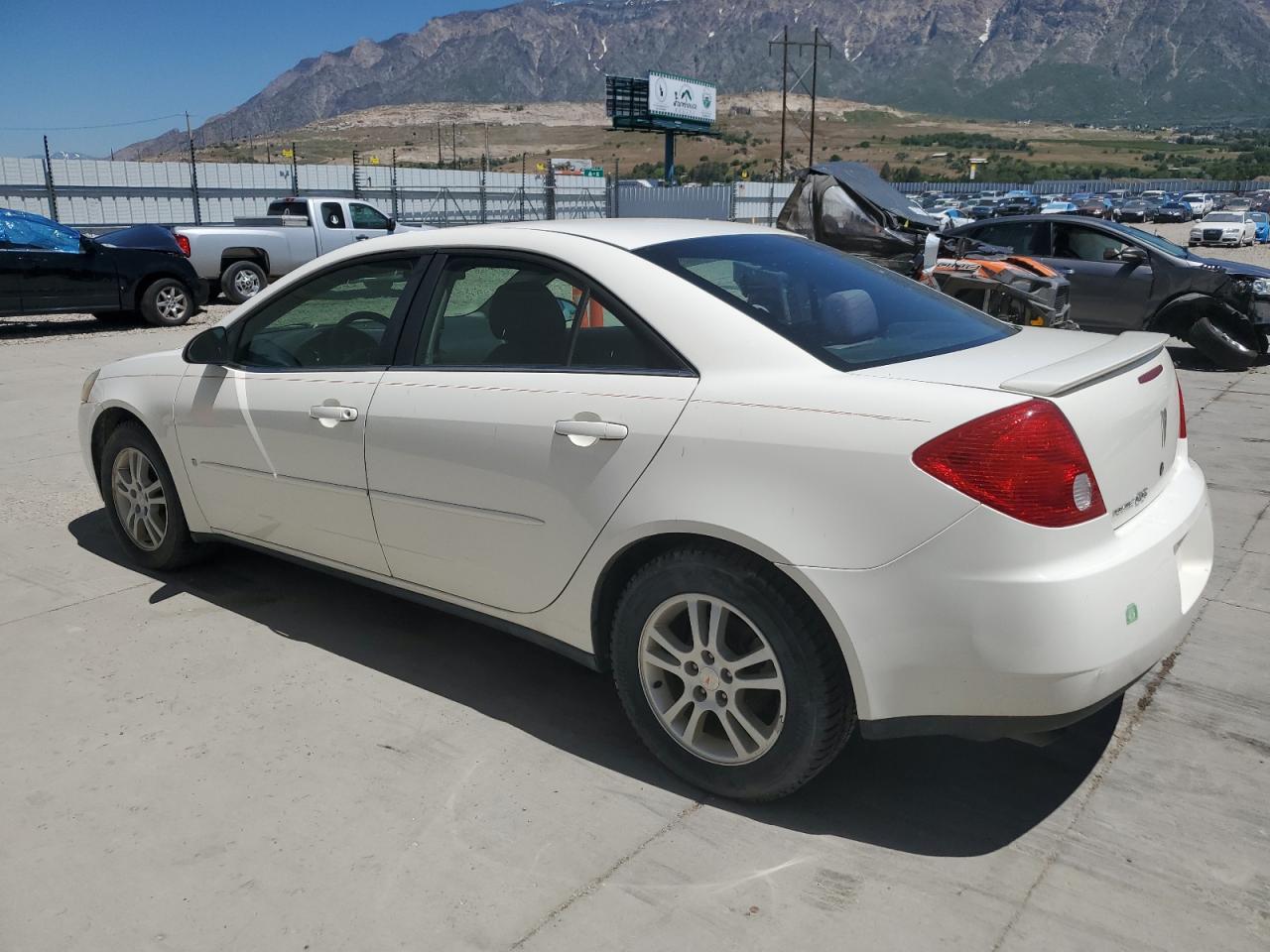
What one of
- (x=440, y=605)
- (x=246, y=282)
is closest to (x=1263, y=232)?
(x=246, y=282)

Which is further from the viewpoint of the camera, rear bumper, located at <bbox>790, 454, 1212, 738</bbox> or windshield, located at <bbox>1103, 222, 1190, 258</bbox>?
windshield, located at <bbox>1103, 222, 1190, 258</bbox>

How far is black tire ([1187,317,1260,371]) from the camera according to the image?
11086 mm

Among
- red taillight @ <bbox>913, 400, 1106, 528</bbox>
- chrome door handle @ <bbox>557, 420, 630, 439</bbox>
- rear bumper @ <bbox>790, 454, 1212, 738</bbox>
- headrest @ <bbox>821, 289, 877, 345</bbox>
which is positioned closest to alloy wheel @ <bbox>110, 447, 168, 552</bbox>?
chrome door handle @ <bbox>557, 420, 630, 439</bbox>

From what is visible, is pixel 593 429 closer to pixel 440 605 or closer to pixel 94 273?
pixel 440 605

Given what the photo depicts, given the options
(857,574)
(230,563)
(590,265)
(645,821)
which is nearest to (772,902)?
(645,821)

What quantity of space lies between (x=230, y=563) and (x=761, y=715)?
3.09m

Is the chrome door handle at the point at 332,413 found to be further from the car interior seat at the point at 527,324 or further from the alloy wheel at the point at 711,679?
the alloy wheel at the point at 711,679

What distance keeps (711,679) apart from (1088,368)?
1.31m

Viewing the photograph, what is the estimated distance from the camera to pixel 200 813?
3070 mm

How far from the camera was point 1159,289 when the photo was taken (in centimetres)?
1148

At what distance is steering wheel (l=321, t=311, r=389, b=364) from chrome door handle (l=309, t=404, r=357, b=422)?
213mm

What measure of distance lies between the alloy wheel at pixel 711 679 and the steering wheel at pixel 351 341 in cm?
157

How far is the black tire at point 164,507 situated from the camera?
4.67m

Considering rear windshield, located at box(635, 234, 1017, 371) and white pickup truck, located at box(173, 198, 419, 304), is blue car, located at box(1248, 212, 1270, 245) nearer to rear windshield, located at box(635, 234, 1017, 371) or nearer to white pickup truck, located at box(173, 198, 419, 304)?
white pickup truck, located at box(173, 198, 419, 304)
